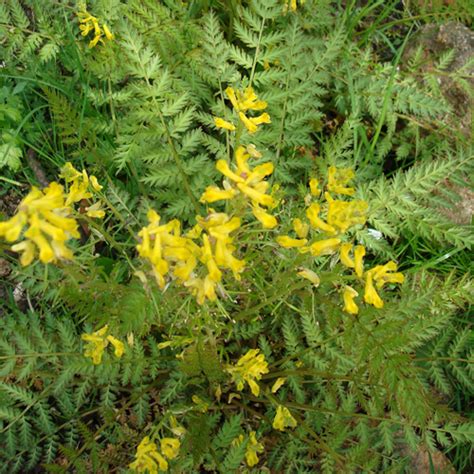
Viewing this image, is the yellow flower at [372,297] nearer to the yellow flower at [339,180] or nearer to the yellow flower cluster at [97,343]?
the yellow flower at [339,180]

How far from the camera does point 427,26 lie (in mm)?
3236

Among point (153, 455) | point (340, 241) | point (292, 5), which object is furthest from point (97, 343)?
point (292, 5)

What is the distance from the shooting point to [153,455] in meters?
1.83

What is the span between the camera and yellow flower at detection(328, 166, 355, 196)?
65.4 inches

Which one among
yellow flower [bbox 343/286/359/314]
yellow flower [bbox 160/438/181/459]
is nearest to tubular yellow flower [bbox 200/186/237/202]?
yellow flower [bbox 343/286/359/314]

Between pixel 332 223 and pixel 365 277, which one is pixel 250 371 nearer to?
pixel 365 277

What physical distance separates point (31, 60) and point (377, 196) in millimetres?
1808

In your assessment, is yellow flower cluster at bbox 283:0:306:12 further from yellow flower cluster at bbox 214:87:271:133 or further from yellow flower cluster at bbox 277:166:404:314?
yellow flower cluster at bbox 277:166:404:314

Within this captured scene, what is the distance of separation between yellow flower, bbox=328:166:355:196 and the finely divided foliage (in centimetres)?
1

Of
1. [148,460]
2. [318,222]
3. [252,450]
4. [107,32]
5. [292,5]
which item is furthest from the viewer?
[292,5]

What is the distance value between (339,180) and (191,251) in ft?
2.01

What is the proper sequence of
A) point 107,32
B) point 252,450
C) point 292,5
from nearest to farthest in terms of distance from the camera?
point 252,450
point 107,32
point 292,5

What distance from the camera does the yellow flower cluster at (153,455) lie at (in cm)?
181

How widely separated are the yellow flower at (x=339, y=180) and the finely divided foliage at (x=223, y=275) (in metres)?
0.01
